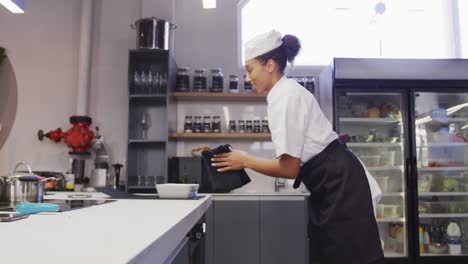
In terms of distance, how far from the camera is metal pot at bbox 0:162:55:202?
139 cm

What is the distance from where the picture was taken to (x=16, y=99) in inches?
157

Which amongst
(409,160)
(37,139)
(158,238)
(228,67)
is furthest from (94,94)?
(158,238)

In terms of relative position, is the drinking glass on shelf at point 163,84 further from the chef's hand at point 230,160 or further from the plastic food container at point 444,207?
the plastic food container at point 444,207

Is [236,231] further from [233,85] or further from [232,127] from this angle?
[233,85]

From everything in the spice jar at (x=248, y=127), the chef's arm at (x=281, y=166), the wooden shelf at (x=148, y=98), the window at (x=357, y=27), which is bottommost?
the chef's arm at (x=281, y=166)

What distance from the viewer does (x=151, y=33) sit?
353 centimetres

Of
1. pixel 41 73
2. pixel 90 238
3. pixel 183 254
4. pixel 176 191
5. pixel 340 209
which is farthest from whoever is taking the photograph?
pixel 41 73

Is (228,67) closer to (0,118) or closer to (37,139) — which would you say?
(37,139)

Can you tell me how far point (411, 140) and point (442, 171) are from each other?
23.6 inches

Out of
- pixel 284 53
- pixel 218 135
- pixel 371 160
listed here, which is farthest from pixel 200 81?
pixel 284 53

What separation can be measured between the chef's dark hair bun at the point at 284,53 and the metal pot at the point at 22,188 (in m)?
1.03

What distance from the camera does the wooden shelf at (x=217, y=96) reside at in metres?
3.73

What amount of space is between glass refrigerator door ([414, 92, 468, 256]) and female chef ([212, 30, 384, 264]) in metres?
2.25

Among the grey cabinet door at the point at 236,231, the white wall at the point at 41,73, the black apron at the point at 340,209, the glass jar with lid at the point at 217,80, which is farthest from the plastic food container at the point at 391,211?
the white wall at the point at 41,73
